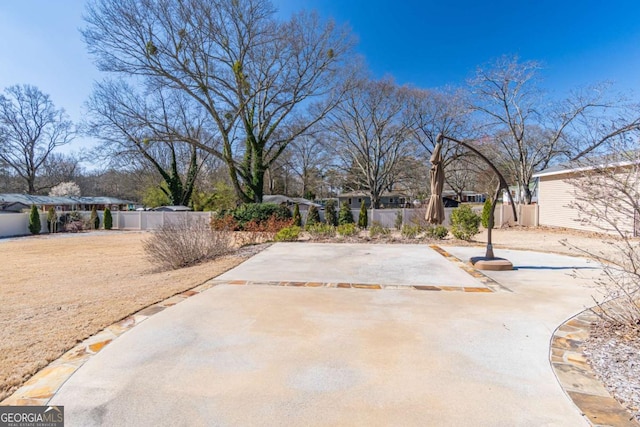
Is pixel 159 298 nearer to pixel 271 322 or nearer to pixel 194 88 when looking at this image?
pixel 271 322

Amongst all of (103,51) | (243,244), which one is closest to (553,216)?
(243,244)

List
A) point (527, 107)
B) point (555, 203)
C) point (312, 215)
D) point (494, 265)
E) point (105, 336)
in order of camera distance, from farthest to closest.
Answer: point (527, 107) → point (312, 215) → point (555, 203) → point (494, 265) → point (105, 336)

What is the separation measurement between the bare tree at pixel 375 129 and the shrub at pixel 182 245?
15564 mm

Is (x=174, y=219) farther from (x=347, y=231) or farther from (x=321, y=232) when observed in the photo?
(x=347, y=231)

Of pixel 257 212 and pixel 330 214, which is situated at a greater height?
pixel 257 212

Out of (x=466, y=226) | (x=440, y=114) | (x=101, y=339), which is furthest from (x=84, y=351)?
(x=440, y=114)

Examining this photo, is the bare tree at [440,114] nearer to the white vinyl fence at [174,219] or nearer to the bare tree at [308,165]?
the white vinyl fence at [174,219]

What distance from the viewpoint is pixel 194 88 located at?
15914 mm

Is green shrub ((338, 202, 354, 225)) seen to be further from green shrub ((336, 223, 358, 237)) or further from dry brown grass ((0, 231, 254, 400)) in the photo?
dry brown grass ((0, 231, 254, 400))

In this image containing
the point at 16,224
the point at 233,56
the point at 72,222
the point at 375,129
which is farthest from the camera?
the point at 375,129

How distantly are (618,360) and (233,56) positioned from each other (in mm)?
17843

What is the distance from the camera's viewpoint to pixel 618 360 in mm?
2393

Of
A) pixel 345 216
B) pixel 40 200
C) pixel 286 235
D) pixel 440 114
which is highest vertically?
pixel 440 114

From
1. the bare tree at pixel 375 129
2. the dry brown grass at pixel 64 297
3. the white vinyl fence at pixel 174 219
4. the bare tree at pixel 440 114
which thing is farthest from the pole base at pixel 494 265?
the bare tree at pixel 375 129
